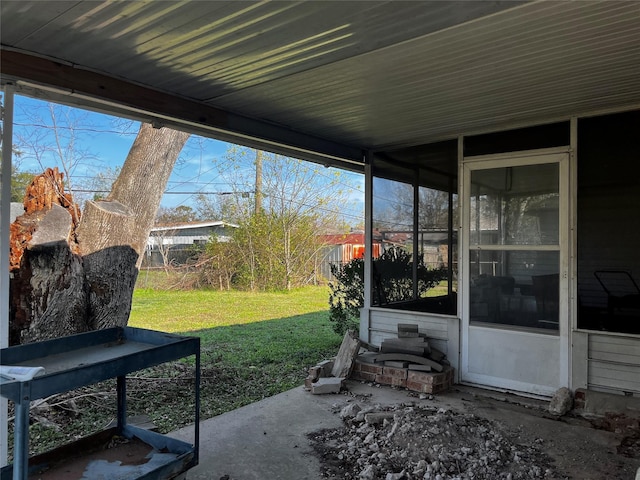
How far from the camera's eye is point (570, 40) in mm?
2547

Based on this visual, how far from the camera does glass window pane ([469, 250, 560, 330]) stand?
4137 mm

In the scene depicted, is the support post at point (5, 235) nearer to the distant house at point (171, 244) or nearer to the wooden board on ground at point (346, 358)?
the wooden board on ground at point (346, 358)

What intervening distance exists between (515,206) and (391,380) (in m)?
2.20

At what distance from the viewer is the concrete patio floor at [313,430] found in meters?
2.76

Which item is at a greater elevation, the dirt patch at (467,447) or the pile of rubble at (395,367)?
the pile of rubble at (395,367)

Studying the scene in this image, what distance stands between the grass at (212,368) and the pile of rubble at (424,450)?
1.34 meters

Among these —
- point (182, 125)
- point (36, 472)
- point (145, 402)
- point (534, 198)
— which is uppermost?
point (182, 125)

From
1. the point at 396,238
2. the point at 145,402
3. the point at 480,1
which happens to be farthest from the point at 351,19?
the point at 145,402

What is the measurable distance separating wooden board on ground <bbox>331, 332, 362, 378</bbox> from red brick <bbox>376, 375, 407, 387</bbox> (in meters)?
0.33

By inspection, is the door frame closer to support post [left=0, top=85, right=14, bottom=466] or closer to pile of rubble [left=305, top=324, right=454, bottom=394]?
pile of rubble [left=305, top=324, right=454, bottom=394]

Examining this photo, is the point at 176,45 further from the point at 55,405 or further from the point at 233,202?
the point at 233,202

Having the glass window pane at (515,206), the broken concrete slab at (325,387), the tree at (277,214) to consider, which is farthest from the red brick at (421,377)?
the tree at (277,214)

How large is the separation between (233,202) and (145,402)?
9.66m

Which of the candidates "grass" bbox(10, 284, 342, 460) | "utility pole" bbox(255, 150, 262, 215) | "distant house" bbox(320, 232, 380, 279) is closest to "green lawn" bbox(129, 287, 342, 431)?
"grass" bbox(10, 284, 342, 460)
